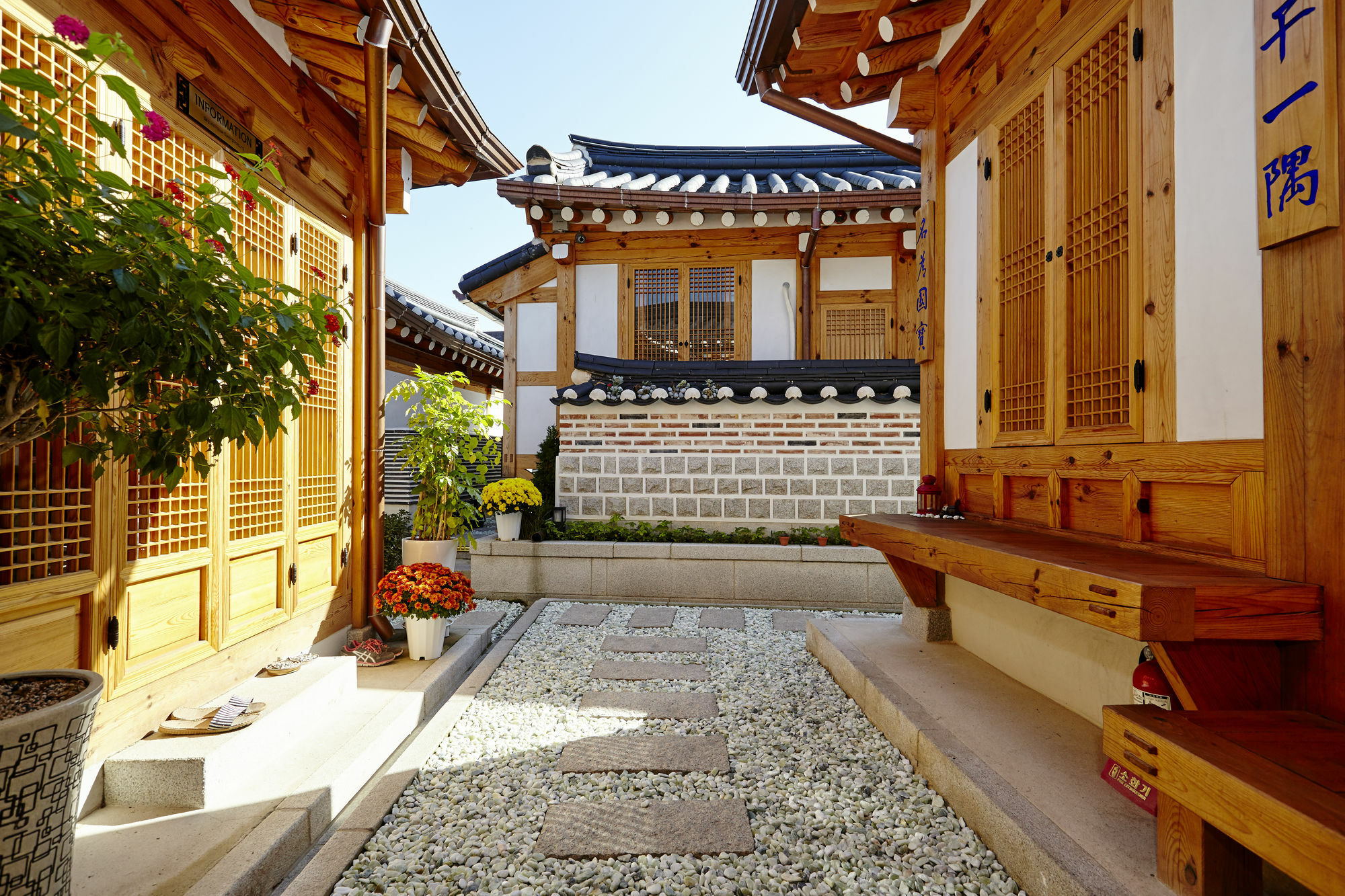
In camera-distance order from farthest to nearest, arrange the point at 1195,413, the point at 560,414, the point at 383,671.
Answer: the point at 560,414
the point at 383,671
the point at 1195,413

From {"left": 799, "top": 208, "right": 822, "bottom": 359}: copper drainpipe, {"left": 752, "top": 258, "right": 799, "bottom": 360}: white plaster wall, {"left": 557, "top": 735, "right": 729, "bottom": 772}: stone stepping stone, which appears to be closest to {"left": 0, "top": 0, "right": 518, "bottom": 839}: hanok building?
{"left": 557, "top": 735, "right": 729, "bottom": 772}: stone stepping stone

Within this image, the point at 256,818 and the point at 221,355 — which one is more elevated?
the point at 221,355

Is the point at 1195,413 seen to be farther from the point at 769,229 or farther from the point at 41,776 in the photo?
the point at 769,229

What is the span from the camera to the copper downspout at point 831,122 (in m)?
4.67

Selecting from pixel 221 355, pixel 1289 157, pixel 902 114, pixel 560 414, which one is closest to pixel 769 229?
pixel 560 414

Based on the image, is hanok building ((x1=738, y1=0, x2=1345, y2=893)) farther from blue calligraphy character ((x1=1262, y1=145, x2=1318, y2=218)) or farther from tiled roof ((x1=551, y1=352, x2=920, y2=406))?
tiled roof ((x1=551, y1=352, x2=920, y2=406))

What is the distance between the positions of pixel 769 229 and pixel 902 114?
4857mm

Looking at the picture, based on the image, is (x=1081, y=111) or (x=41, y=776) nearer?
(x=41, y=776)

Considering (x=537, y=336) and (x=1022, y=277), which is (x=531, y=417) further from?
(x=1022, y=277)

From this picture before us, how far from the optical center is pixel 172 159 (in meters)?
2.93

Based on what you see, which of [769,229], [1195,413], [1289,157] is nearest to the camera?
[1289,157]

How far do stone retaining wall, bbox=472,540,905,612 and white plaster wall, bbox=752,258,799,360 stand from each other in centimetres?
353

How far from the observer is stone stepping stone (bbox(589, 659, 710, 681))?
425cm

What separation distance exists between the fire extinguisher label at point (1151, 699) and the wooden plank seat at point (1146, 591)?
0.45 meters
